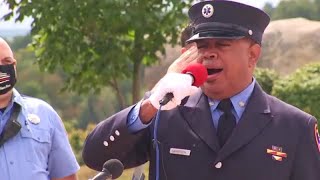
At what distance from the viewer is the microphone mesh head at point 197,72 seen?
253cm

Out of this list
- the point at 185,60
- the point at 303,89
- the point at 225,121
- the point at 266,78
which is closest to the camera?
A: the point at 185,60

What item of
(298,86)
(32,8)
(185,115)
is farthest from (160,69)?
(185,115)

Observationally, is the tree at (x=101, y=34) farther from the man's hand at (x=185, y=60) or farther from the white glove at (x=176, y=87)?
the white glove at (x=176, y=87)

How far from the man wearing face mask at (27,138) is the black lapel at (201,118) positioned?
96 centimetres

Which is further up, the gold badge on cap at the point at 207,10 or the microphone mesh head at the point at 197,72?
the gold badge on cap at the point at 207,10

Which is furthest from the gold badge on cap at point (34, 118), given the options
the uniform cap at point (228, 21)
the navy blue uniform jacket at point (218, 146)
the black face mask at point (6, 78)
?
the uniform cap at point (228, 21)

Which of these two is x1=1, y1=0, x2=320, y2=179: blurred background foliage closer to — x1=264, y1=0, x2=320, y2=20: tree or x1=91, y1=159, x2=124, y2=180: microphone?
x1=91, y1=159, x2=124, y2=180: microphone

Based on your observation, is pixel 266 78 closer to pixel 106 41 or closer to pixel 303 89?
pixel 303 89

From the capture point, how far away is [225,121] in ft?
9.30

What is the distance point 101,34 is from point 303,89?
7.91 ft

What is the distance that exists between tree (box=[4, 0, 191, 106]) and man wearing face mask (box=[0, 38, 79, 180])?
145 inches

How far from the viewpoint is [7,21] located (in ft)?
26.5

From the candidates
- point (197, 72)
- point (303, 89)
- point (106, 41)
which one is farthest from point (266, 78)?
point (197, 72)

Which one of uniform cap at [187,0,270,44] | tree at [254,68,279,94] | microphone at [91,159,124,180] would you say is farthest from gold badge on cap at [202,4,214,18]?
tree at [254,68,279,94]
